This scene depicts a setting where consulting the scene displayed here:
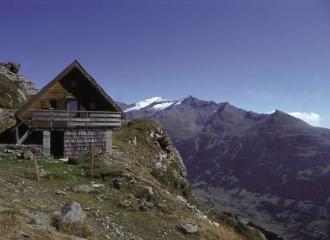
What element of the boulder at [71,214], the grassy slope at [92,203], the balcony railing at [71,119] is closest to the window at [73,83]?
the balcony railing at [71,119]

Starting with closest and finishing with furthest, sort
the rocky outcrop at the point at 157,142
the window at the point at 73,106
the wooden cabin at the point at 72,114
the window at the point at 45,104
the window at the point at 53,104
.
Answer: the wooden cabin at the point at 72,114 → the window at the point at 45,104 → the window at the point at 53,104 → the window at the point at 73,106 → the rocky outcrop at the point at 157,142

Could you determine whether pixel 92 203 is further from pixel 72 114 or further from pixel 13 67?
pixel 13 67

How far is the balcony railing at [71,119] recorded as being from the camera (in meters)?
24.1

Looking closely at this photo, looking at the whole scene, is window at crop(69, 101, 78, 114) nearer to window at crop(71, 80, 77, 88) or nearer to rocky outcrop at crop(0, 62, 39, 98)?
window at crop(71, 80, 77, 88)

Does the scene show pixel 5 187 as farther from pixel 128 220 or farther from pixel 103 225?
pixel 128 220

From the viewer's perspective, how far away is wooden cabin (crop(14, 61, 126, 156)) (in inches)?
957

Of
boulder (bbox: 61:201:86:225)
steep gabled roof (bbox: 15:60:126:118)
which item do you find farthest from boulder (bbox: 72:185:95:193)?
steep gabled roof (bbox: 15:60:126:118)

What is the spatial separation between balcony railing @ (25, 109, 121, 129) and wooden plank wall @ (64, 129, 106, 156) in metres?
0.82

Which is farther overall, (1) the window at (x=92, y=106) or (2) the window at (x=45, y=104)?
(1) the window at (x=92, y=106)

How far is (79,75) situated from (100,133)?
23.9ft

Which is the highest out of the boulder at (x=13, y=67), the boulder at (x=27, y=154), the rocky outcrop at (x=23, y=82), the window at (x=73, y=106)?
the boulder at (x=13, y=67)

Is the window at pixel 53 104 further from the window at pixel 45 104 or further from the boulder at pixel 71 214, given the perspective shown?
the boulder at pixel 71 214

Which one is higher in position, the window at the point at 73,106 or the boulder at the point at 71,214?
the window at the point at 73,106

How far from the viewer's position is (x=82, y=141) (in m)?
26.0
